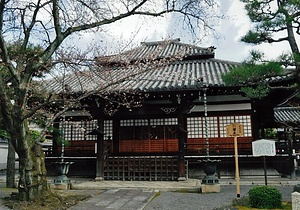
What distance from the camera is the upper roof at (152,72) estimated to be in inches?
348

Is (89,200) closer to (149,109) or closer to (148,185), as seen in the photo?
(148,185)

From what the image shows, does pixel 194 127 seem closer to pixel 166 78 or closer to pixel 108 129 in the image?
pixel 166 78

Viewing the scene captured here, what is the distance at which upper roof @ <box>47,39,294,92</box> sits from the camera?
8844 mm

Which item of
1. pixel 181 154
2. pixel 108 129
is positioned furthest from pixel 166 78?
pixel 108 129

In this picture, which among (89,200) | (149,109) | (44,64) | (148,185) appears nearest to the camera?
(44,64)

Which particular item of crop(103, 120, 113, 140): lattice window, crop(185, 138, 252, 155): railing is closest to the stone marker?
crop(185, 138, 252, 155): railing

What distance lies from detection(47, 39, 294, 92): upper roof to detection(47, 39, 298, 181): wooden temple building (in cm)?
7

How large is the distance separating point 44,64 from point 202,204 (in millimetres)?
5709

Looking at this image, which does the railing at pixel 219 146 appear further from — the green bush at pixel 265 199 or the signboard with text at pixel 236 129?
the green bush at pixel 265 199

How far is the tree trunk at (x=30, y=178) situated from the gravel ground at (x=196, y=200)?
9.70 ft

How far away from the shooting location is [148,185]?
11047 millimetres

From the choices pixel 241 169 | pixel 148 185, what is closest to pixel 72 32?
pixel 148 185

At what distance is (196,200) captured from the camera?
8.41m

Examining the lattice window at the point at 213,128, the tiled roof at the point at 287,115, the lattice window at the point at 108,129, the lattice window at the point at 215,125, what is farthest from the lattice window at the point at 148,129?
the tiled roof at the point at 287,115
